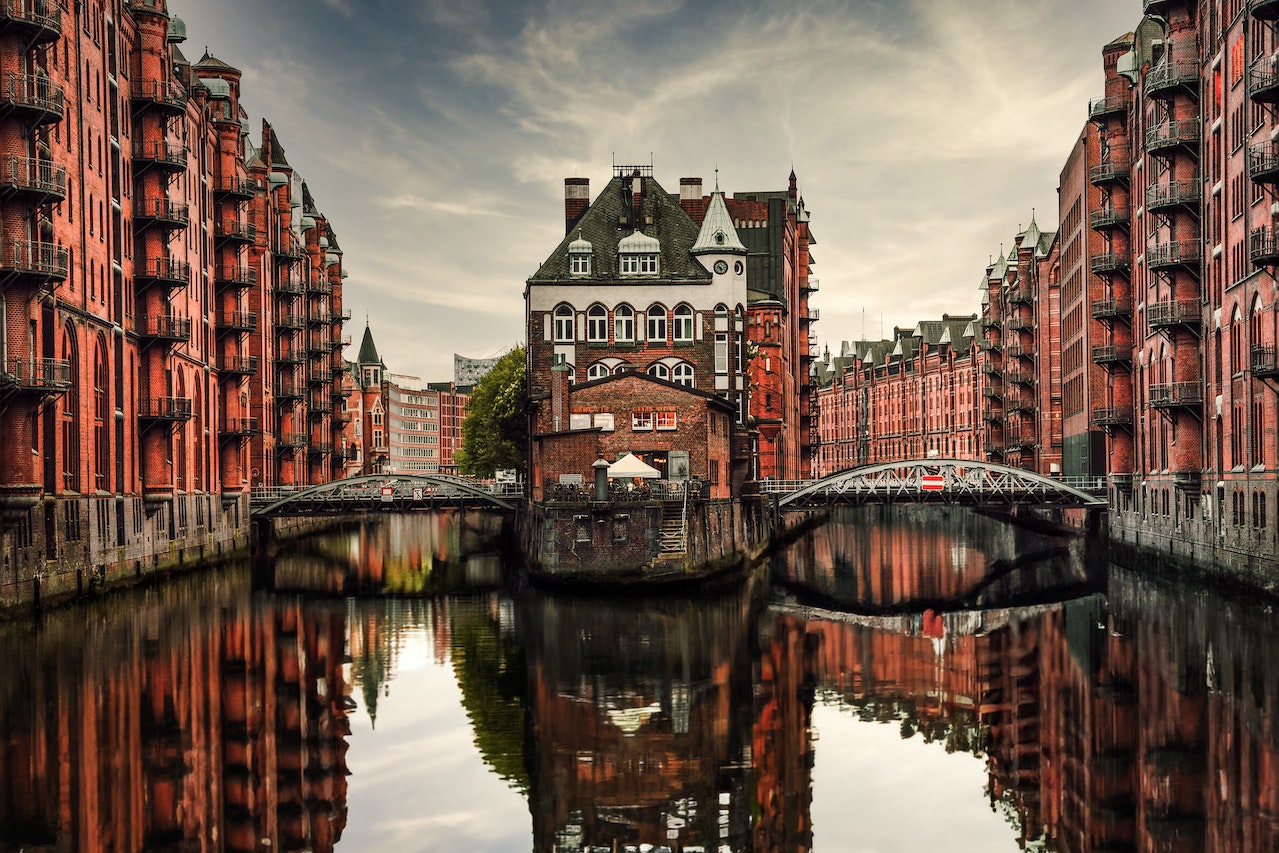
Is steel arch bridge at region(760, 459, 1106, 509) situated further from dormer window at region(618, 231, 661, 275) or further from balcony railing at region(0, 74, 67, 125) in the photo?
balcony railing at region(0, 74, 67, 125)

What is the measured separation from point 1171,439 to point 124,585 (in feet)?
138

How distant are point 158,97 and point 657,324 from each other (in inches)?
1043

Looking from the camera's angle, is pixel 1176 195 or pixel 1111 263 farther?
pixel 1111 263

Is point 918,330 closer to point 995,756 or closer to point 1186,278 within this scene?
point 1186,278

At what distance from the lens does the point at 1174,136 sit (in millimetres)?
59969

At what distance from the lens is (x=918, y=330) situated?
184 metres

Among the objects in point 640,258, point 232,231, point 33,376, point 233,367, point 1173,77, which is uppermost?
point 1173,77

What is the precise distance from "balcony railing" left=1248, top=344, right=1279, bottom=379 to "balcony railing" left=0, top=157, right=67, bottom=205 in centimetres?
3763

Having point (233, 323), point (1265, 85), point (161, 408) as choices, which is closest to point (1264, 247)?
point (1265, 85)

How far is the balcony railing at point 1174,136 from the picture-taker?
5947cm

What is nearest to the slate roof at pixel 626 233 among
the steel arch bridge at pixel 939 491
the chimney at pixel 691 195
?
the chimney at pixel 691 195

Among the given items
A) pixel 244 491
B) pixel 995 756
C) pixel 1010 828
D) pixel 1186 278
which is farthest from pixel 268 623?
pixel 1186 278

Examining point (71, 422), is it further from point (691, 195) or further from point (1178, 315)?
point (1178, 315)

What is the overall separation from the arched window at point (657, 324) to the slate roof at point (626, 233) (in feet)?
4.82
